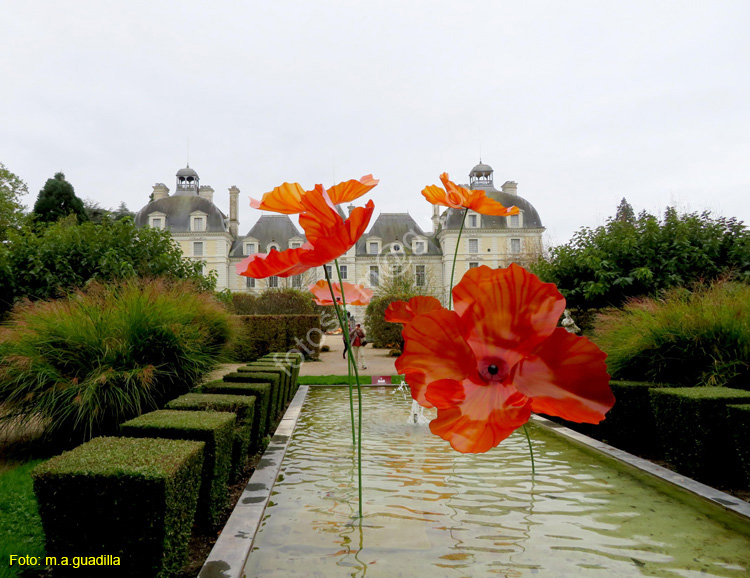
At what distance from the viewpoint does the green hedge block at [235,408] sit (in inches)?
145

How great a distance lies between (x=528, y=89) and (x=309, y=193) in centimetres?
140

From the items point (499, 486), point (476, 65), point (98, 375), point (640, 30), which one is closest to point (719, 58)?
point (640, 30)

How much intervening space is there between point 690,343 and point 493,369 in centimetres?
494

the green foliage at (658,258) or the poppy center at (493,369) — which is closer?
the poppy center at (493,369)

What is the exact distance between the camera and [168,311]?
199 inches

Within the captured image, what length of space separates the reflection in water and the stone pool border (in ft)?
0.26

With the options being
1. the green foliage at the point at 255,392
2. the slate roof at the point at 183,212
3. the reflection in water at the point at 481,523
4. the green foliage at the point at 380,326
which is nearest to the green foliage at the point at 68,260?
the green foliage at the point at 255,392

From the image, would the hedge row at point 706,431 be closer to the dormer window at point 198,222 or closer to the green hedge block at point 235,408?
the green hedge block at point 235,408

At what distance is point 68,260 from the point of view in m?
8.56

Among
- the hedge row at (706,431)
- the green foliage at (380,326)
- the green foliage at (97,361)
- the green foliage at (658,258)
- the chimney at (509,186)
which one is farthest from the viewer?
the chimney at (509,186)

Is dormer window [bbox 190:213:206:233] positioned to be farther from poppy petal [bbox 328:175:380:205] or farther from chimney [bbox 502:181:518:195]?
poppy petal [bbox 328:175:380:205]

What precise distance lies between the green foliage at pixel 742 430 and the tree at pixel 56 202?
33.0 m

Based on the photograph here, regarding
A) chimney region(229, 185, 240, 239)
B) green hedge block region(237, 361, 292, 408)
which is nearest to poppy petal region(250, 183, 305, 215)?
green hedge block region(237, 361, 292, 408)

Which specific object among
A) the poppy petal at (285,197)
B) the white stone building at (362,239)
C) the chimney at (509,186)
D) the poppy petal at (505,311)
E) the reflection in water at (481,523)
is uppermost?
Result: the chimney at (509,186)
